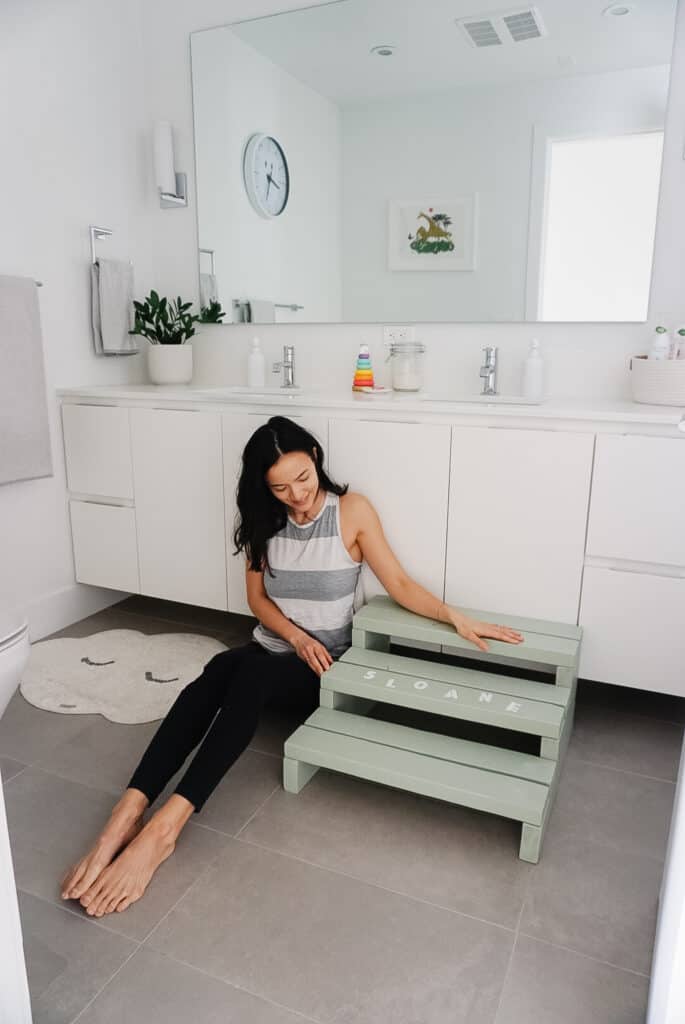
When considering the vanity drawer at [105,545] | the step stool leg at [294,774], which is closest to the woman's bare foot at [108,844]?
the step stool leg at [294,774]

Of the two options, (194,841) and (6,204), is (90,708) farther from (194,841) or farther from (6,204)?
(6,204)

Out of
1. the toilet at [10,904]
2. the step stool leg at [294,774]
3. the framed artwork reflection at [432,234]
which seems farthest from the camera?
the framed artwork reflection at [432,234]

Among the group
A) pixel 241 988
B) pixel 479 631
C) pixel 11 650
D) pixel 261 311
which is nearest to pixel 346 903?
pixel 241 988

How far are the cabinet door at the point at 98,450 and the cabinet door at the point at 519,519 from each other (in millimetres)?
1100

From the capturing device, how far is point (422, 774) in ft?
4.92

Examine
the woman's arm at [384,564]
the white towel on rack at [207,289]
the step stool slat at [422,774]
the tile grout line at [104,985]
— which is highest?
the white towel on rack at [207,289]

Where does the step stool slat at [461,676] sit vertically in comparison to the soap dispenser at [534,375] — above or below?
below

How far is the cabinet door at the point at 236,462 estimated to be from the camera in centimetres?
208

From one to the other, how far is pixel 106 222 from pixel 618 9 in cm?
168

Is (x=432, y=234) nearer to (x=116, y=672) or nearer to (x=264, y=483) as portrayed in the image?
(x=264, y=483)

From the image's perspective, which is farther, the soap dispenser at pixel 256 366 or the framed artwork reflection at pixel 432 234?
the soap dispenser at pixel 256 366

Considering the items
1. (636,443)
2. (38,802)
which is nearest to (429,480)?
(636,443)

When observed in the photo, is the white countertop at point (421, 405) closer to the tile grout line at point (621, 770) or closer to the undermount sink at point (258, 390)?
the undermount sink at point (258, 390)

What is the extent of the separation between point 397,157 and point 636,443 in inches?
46.0
